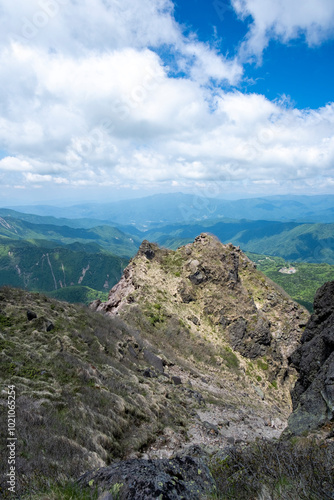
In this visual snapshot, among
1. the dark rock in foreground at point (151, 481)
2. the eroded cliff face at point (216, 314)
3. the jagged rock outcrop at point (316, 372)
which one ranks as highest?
the dark rock in foreground at point (151, 481)

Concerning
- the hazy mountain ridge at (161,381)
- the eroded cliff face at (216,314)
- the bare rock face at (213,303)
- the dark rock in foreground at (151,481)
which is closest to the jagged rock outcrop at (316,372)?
the hazy mountain ridge at (161,381)

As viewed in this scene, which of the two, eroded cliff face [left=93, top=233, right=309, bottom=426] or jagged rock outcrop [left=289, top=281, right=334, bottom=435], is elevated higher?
jagged rock outcrop [left=289, top=281, right=334, bottom=435]

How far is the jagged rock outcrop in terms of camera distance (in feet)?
34.0

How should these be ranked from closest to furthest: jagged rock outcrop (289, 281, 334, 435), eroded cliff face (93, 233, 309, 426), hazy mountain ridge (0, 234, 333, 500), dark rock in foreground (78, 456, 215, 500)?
dark rock in foreground (78, 456, 215, 500) < hazy mountain ridge (0, 234, 333, 500) < jagged rock outcrop (289, 281, 334, 435) < eroded cliff face (93, 233, 309, 426)

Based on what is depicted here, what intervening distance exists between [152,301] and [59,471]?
3393 centimetres

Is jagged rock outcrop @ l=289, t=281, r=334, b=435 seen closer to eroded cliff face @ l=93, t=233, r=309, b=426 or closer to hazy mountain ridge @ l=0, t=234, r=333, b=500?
hazy mountain ridge @ l=0, t=234, r=333, b=500

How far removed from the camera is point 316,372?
13.9 metres

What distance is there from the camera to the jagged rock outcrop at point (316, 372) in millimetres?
10352

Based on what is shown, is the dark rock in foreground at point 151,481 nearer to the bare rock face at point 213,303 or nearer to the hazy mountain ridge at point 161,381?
the hazy mountain ridge at point 161,381

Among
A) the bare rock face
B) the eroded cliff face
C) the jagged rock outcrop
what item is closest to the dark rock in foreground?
the jagged rock outcrop

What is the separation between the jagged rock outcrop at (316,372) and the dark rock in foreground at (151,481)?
605 centimetres

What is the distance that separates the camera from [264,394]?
3547 centimetres

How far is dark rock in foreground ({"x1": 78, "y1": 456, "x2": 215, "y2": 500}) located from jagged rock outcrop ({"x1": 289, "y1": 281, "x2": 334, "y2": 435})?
19.9ft

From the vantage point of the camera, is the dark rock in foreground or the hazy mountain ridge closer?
the dark rock in foreground
